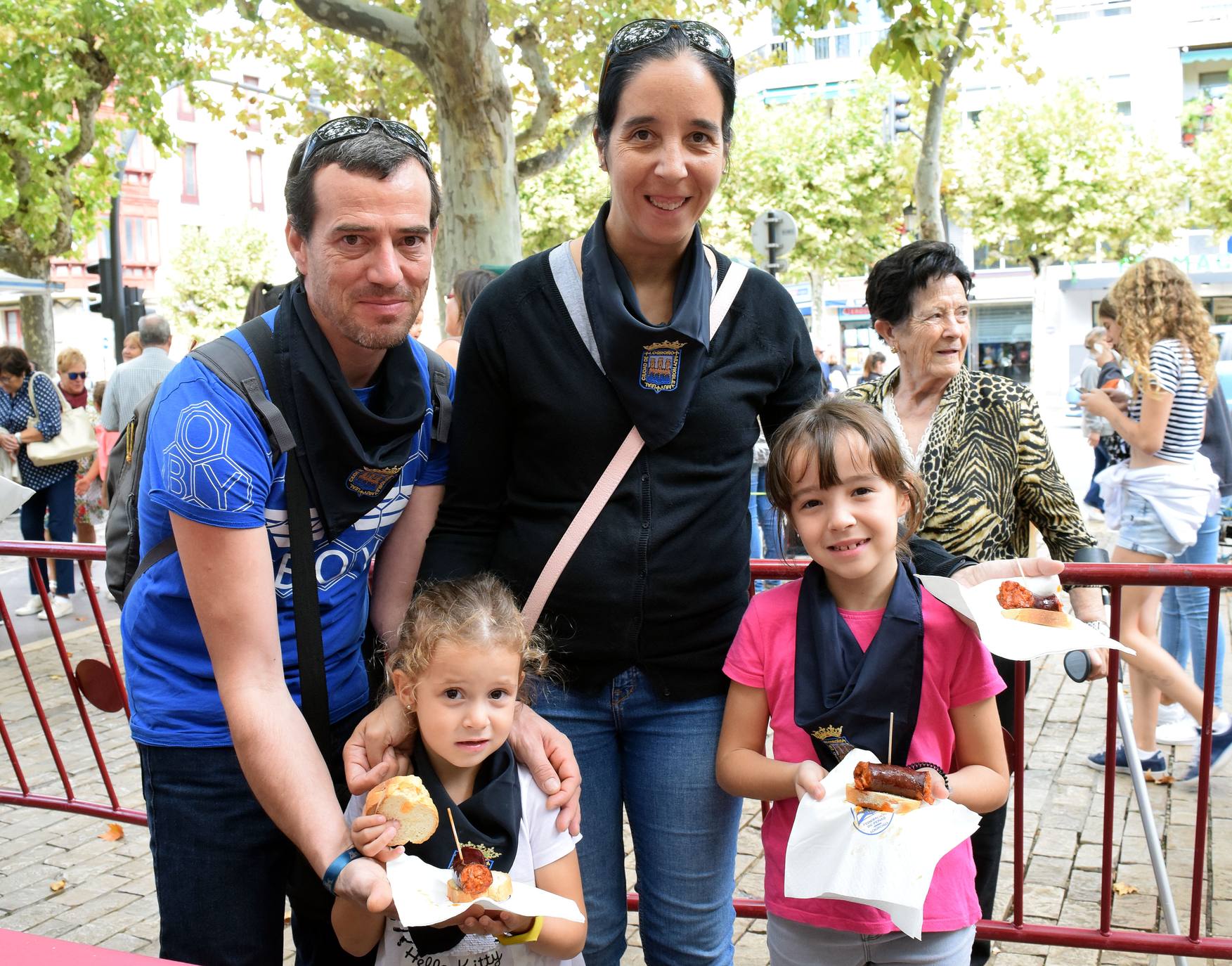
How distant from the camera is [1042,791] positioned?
519 centimetres

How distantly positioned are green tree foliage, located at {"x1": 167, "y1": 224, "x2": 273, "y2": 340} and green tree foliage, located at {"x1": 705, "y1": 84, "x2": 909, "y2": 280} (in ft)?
55.6

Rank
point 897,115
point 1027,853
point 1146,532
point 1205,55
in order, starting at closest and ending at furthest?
point 1027,853 → point 1146,532 → point 897,115 → point 1205,55

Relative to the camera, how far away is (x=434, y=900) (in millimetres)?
1811

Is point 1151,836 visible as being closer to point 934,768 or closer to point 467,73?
point 934,768

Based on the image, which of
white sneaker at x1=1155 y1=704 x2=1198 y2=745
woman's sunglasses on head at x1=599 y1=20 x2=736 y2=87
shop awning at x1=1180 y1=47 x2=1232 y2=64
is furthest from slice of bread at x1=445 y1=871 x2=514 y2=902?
shop awning at x1=1180 y1=47 x2=1232 y2=64

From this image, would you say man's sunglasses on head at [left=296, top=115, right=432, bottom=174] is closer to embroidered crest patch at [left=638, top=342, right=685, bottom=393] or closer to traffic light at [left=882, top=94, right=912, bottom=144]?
embroidered crest patch at [left=638, top=342, right=685, bottom=393]

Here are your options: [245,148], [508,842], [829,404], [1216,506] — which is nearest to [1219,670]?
[1216,506]

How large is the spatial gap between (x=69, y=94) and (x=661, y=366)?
46.8 ft

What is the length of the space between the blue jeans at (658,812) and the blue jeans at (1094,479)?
664 centimetres

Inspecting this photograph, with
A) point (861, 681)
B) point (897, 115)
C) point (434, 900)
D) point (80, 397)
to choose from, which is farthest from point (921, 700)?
point (897, 115)

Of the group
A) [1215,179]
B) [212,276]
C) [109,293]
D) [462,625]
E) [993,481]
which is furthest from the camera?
[212,276]

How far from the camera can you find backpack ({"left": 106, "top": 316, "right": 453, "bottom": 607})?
78.6 inches

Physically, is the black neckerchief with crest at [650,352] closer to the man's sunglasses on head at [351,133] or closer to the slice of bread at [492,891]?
the man's sunglasses on head at [351,133]

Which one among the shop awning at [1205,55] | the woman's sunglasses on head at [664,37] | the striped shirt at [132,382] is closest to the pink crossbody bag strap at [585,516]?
the woman's sunglasses on head at [664,37]
